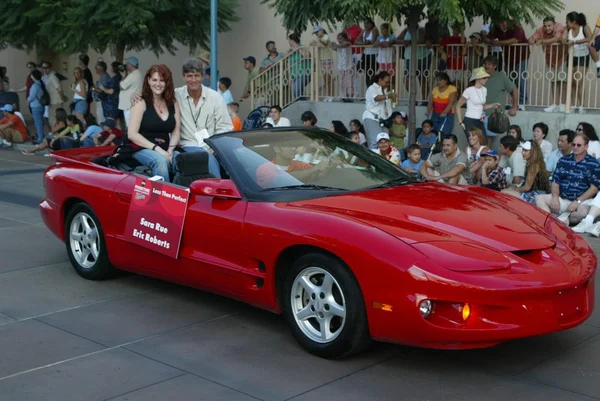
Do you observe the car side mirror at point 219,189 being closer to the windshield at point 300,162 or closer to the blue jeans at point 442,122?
the windshield at point 300,162

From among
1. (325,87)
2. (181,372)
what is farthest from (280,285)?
(325,87)

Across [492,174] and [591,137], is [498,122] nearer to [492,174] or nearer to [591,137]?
[591,137]

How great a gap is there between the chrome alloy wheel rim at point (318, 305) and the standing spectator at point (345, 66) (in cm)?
1069

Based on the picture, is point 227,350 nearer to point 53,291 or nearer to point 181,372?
point 181,372

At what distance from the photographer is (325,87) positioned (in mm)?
16609

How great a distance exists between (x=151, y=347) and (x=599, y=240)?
568 cm

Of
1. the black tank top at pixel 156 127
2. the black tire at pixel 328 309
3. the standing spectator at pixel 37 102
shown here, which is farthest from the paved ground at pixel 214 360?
the standing spectator at pixel 37 102

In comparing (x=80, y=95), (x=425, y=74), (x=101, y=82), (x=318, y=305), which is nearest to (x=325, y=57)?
(x=425, y=74)

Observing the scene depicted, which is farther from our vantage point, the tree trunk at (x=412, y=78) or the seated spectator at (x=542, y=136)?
the tree trunk at (x=412, y=78)

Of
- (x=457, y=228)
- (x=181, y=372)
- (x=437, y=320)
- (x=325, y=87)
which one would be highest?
(x=325, y=87)

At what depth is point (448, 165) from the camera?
11.5 m

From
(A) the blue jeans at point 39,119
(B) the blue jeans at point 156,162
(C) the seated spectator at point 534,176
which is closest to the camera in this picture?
(B) the blue jeans at point 156,162

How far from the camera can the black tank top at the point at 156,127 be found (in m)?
7.60

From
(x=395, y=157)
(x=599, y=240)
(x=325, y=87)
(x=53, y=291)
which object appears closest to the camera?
(x=53, y=291)
